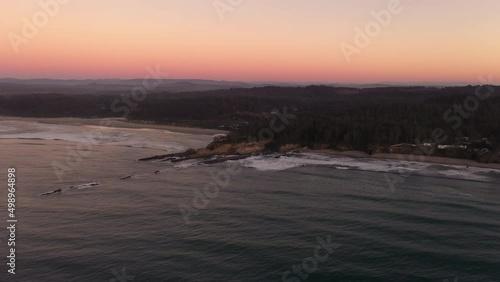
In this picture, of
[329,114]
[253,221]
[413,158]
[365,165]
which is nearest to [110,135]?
[329,114]

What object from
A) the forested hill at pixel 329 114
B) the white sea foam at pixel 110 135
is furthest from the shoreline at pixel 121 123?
the forested hill at pixel 329 114

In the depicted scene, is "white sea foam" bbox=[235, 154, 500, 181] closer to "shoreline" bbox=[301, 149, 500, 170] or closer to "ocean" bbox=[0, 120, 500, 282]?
"ocean" bbox=[0, 120, 500, 282]

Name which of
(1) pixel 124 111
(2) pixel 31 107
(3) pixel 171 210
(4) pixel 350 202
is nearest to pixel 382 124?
(4) pixel 350 202

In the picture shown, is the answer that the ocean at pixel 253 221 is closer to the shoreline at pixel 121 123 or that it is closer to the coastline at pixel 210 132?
the coastline at pixel 210 132

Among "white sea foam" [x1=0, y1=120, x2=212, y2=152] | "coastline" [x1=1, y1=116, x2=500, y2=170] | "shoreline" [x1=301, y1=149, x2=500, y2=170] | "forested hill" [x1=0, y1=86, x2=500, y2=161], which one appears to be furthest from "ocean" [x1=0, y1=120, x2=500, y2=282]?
"white sea foam" [x1=0, y1=120, x2=212, y2=152]

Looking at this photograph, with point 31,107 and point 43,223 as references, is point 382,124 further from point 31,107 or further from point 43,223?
point 31,107

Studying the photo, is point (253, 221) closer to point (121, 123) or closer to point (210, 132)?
point (210, 132)
